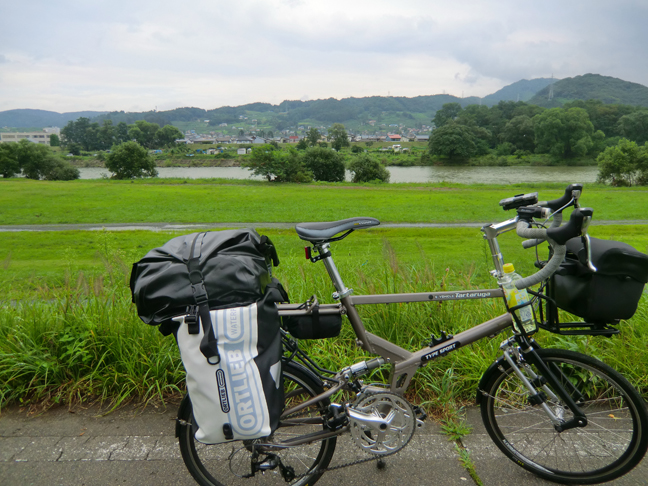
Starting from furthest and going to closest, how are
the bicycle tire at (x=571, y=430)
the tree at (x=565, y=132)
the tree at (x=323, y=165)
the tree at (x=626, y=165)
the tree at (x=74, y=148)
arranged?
the tree at (x=74, y=148) < the tree at (x=565, y=132) < the tree at (x=323, y=165) < the tree at (x=626, y=165) < the bicycle tire at (x=571, y=430)

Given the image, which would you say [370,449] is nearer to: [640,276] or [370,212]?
[640,276]

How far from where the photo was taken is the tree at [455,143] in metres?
64.0

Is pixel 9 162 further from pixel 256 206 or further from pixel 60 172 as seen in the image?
pixel 256 206

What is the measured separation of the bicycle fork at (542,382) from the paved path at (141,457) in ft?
1.30

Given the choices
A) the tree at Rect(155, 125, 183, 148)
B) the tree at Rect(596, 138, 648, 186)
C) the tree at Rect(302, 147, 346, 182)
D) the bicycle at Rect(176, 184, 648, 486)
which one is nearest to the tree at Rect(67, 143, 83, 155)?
the tree at Rect(155, 125, 183, 148)

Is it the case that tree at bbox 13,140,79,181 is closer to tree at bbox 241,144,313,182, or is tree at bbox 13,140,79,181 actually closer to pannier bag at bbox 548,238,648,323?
tree at bbox 241,144,313,182

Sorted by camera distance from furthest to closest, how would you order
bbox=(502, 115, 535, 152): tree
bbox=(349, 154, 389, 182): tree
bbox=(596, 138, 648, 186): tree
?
bbox=(502, 115, 535, 152): tree → bbox=(349, 154, 389, 182): tree → bbox=(596, 138, 648, 186): tree

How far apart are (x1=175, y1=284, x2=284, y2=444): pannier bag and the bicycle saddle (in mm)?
420

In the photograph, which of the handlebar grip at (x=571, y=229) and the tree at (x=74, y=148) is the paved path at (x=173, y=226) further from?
the tree at (x=74, y=148)

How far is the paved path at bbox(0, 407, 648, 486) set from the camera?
7.69 feet

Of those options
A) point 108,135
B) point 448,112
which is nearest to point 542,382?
point 108,135

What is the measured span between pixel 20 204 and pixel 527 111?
6529cm

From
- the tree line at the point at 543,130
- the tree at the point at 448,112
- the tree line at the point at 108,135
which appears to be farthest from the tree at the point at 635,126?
the tree line at the point at 108,135

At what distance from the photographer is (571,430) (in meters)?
2.44
